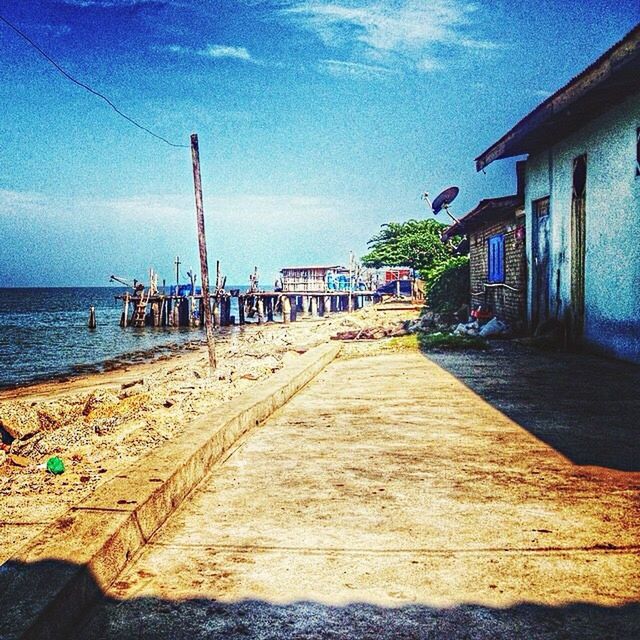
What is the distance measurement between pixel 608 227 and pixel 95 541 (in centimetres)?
785

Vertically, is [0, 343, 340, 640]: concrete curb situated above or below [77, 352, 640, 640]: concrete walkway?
above

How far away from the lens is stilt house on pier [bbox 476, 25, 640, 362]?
7277mm

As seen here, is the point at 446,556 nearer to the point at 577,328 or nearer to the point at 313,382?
the point at 313,382

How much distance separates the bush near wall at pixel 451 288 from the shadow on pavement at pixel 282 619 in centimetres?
1626

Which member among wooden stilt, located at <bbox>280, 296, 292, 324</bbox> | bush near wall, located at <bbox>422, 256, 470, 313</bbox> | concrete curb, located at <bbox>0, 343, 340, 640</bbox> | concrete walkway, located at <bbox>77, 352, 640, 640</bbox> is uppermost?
bush near wall, located at <bbox>422, 256, 470, 313</bbox>

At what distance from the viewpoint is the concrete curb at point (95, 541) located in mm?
1882

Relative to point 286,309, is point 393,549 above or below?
above

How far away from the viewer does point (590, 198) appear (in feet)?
28.1

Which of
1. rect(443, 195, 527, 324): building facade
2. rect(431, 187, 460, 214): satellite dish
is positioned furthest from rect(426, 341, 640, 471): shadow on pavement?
rect(431, 187, 460, 214): satellite dish

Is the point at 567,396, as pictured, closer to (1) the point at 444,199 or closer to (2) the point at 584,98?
(2) the point at 584,98

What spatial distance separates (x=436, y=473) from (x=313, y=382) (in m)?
3.91

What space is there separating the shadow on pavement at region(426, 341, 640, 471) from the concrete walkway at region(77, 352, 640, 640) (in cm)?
31

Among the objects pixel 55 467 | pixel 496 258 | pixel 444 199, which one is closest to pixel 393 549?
pixel 55 467

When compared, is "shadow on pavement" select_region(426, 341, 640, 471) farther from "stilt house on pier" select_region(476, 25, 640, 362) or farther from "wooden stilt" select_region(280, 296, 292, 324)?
"wooden stilt" select_region(280, 296, 292, 324)
